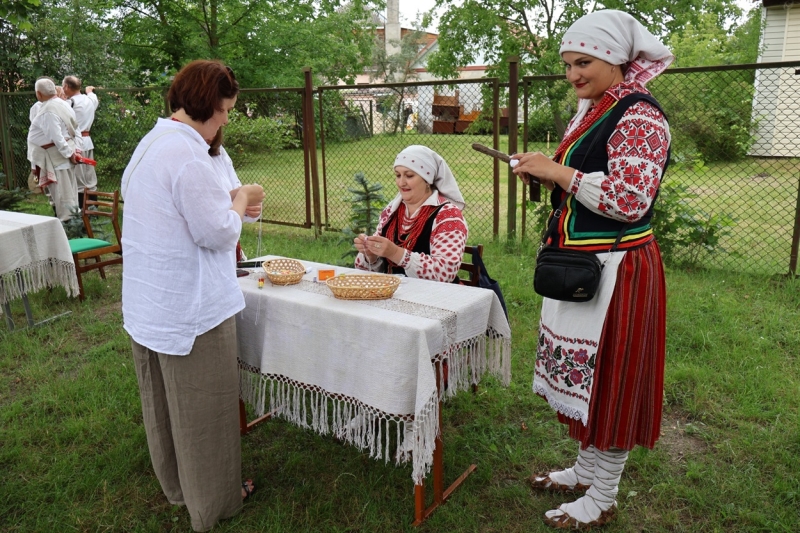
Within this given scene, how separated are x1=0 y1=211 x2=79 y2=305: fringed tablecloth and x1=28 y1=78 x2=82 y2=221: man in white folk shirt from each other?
262 cm

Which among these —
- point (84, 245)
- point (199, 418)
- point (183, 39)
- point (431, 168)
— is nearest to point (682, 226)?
point (431, 168)

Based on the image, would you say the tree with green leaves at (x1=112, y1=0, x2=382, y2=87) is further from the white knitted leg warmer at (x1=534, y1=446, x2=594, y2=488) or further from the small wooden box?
the white knitted leg warmer at (x1=534, y1=446, x2=594, y2=488)

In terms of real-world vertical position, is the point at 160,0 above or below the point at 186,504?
above

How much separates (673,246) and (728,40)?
14920 mm

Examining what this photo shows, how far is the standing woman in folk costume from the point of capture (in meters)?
2.11

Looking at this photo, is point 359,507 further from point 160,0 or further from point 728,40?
point 728,40

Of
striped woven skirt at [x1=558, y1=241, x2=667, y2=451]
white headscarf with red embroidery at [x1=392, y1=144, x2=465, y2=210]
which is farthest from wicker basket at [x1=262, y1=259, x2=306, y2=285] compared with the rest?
striped woven skirt at [x1=558, y1=241, x2=667, y2=451]

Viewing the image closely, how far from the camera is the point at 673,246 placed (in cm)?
595

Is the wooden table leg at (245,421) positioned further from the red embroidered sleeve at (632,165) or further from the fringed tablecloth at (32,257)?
the fringed tablecloth at (32,257)

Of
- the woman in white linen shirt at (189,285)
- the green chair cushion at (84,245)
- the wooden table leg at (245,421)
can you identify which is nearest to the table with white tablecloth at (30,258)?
the green chair cushion at (84,245)

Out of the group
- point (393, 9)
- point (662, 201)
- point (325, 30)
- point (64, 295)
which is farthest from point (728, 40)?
point (393, 9)

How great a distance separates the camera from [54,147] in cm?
775

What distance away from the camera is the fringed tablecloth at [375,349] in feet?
7.97

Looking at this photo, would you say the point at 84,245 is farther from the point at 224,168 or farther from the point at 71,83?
the point at 71,83
